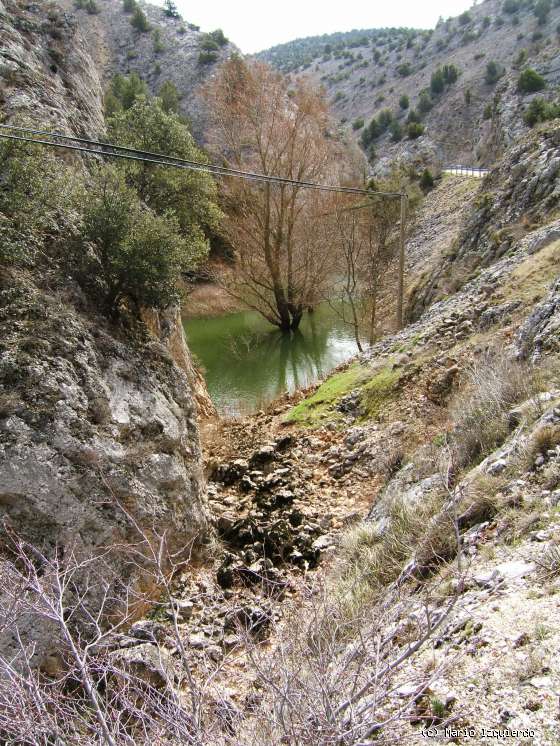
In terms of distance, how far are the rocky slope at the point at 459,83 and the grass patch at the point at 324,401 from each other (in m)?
26.3

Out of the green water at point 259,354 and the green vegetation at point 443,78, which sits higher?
the green vegetation at point 443,78

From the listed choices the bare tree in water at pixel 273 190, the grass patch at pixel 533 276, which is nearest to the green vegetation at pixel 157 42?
the bare tree in water at pixel 273 190

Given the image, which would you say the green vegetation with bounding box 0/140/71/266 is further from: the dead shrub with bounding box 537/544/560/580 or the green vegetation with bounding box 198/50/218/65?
the green vegetation with bounding box 198/50/218/65

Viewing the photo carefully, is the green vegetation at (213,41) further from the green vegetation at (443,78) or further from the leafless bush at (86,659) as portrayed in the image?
the leafless bush at (86,659)

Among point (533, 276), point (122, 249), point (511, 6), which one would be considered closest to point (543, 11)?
point (511, 6)

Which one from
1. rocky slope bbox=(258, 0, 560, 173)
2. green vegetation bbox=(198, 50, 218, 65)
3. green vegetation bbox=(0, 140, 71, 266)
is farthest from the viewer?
green vegetation bbox=(198, 50, 218, 65)

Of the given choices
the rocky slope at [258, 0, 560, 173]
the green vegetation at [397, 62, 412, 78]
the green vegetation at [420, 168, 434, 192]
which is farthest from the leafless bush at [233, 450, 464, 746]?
the green vegetation at [397, 62, 412, 78]

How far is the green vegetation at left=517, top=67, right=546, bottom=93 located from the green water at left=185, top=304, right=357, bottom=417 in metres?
24.5

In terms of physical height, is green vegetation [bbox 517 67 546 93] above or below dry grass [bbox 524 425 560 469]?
above

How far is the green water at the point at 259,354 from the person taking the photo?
16.8 m

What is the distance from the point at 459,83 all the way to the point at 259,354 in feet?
143

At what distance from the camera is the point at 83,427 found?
558 cm

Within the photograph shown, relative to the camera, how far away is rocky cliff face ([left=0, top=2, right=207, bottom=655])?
16.3 feet

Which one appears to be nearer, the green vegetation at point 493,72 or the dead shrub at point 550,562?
the dead shrub at point 550,562
